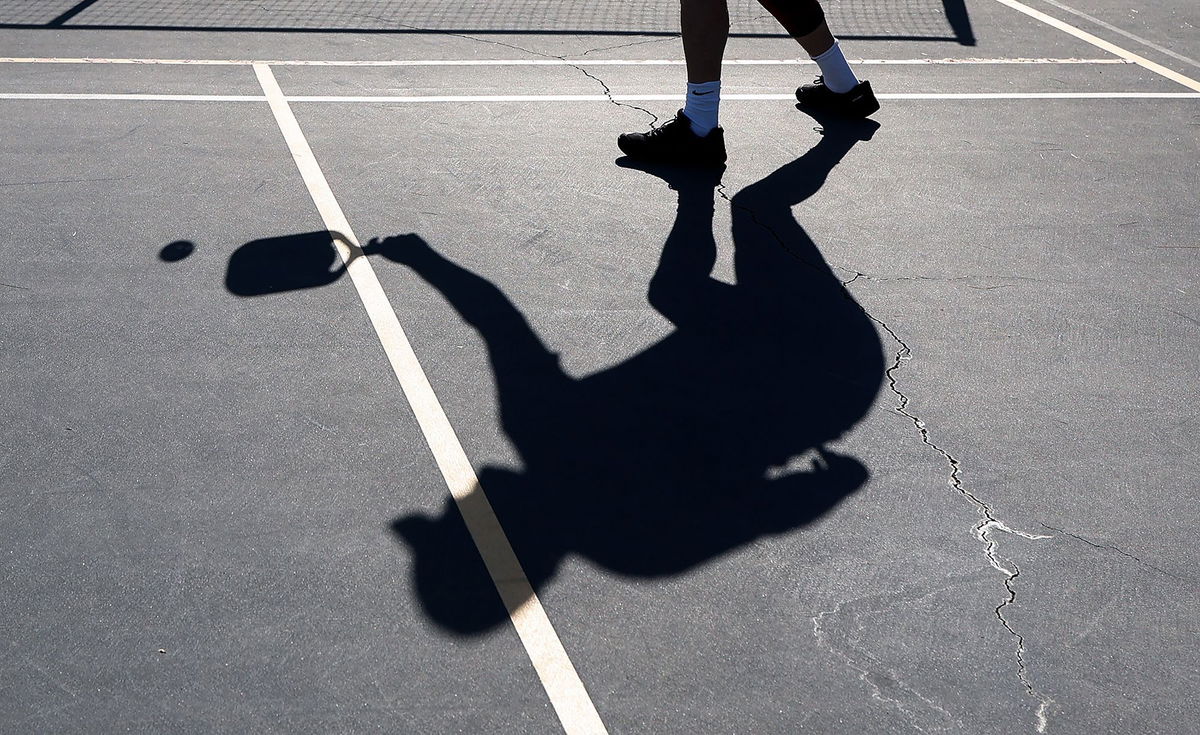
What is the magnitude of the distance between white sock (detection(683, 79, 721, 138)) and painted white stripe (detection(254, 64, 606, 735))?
7.13 ft

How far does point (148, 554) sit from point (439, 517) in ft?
3.15

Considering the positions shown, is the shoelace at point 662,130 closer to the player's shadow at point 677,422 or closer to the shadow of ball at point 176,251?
the player's shadow at point 677,422

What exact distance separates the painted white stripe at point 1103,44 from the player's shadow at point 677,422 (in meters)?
4.55

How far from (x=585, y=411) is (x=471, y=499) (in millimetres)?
697

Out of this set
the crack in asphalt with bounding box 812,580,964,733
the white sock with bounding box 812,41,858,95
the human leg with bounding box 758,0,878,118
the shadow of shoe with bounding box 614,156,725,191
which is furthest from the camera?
the white sock with bounding box 812,41,858,95

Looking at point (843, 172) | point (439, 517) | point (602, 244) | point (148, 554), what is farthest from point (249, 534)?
point (843, 172)

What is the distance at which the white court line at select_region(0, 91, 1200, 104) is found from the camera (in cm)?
738

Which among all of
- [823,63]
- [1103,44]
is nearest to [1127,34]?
[1103,44]

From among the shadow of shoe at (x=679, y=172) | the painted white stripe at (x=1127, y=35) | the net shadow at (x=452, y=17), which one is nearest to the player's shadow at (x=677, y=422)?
the shadow of shoe at (x=679, y=172)

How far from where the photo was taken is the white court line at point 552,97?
7.38 meters

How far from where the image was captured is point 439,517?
3754 mm

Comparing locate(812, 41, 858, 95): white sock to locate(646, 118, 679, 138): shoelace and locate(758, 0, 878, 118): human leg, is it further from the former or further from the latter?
locate(646, 118, 679, 138): shoelace

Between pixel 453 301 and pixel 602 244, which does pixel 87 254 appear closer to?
pixel 453 301

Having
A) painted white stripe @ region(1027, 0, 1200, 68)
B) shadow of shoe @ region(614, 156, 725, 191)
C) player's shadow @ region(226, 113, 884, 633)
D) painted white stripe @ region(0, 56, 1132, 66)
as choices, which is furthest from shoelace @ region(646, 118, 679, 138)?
painted white stripe @ region(1027, 0, 1200, 68)
